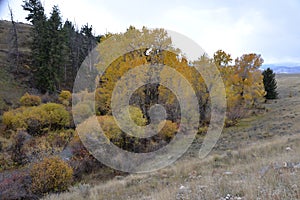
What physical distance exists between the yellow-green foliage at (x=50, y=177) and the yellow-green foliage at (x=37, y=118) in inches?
454

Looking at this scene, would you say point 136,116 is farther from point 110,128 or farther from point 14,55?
point 14,55

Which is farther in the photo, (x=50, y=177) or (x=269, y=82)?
(x=269, y=82)

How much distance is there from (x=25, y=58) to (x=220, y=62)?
32233mm

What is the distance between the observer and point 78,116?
22.5 m

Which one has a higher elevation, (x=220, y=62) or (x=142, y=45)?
(x=142, y=45)

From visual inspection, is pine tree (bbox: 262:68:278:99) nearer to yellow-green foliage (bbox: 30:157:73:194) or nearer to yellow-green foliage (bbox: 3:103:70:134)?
yellow-green foliage (bbox: 3:103:70:134)

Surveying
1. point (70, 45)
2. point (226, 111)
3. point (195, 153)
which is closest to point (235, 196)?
point (195, 153)

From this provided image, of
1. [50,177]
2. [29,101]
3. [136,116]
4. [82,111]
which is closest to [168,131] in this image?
[136,116]

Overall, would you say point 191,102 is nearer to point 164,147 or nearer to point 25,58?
point 164,147

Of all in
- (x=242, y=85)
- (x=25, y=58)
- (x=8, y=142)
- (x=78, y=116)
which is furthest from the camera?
(x=25, y=58)

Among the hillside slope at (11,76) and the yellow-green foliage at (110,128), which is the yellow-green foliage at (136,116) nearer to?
the yellow-green foliage at (110,128)

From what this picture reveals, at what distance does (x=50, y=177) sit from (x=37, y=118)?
1254 cm

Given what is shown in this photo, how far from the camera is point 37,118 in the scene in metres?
21.5

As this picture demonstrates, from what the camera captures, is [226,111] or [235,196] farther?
[226,111]
